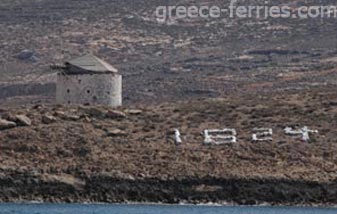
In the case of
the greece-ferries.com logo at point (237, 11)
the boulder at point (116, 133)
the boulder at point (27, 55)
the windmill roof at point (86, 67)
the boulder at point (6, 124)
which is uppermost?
the windmill roof at point (86, 67)

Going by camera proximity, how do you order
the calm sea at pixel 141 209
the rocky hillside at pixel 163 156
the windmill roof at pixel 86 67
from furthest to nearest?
1. the windmill roof at pixel 86 67
2. the rocky hillside at pixel 163 156
3. the calm sea at pixel 141 209

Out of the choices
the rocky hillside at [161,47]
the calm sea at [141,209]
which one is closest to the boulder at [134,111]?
the calm sea at [141,209]

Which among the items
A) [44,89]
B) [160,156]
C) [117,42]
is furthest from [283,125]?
[117,42]

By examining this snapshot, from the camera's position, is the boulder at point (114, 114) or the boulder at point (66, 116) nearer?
the boulder at point (66, 116)

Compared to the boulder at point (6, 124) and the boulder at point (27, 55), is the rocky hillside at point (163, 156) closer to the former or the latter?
the boulder at point (6, 124)

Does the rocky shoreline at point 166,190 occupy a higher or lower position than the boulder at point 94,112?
lower

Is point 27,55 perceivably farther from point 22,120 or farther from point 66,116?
point 22,120

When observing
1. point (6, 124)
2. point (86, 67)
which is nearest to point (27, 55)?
point (86, 67)
